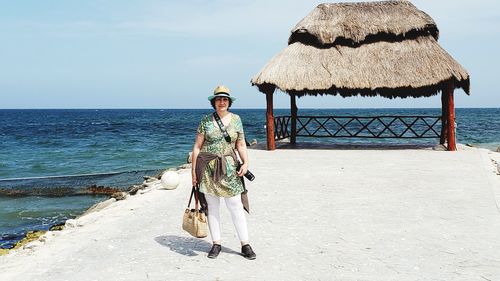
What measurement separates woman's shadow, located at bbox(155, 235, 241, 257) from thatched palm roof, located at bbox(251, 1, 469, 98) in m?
9.02

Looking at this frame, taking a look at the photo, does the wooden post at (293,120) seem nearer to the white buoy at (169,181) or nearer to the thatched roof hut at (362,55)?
the thatched roof hut at (362,55)

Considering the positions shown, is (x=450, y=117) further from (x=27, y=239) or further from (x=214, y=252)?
(x=27, y=239)

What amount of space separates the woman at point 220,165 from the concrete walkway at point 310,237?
14.6 inches

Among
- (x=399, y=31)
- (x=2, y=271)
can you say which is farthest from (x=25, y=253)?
(x=399, y=31)

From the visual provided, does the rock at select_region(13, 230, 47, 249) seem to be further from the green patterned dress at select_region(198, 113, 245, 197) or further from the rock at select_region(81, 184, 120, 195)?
the rock at select_region(81, 184, 120, 195)

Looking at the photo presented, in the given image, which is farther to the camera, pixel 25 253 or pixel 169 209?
pixel 169 209

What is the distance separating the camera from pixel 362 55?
14.8 meters

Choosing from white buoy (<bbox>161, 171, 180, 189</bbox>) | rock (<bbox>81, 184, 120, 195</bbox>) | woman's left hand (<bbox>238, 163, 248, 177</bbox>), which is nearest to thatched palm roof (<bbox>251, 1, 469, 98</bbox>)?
rock (<bbox>81, 184, 120, 195</bbox>)

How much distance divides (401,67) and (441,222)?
8.77 metres

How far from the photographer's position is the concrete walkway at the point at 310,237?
14.8 ft

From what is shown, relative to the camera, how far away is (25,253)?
5.44 m

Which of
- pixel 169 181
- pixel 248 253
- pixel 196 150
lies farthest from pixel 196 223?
→ pixel 169 181

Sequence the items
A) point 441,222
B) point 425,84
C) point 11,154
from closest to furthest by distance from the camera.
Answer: point 441,222 → point 425,84 → point 11,154

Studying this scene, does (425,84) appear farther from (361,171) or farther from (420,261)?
(420,261)
